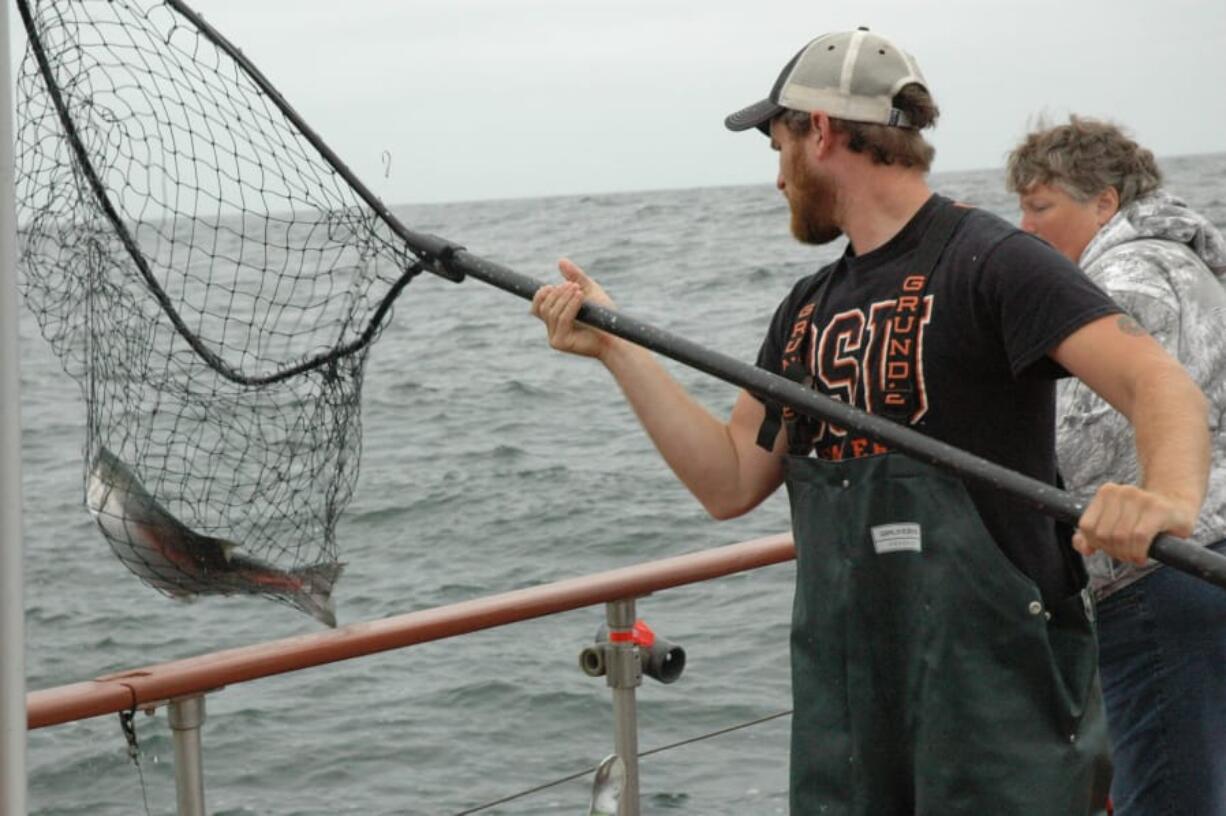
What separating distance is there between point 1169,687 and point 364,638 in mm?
1290

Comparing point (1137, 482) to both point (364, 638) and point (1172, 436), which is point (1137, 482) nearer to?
point (1172, 436)

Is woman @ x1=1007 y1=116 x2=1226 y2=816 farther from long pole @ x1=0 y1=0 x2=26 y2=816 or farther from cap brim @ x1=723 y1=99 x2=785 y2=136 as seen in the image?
long pole @ x1=0 y1=0 x2=26 y2=816

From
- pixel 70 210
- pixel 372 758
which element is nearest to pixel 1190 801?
pixel 70 210

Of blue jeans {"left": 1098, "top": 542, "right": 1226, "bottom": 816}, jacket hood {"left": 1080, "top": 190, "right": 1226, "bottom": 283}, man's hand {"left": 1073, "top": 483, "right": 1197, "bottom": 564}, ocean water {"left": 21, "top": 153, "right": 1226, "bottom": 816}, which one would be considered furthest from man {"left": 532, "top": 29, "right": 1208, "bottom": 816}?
ocean water {"left": 21, "top": 153, "right": 1226, "bottom": 816}

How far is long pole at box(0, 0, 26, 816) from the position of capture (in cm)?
165

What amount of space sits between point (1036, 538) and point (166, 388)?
1.56 meters

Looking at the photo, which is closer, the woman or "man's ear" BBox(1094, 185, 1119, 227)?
the woman

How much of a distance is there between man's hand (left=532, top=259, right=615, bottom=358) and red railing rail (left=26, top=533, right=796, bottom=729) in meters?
0.59

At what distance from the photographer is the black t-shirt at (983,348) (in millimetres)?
2059

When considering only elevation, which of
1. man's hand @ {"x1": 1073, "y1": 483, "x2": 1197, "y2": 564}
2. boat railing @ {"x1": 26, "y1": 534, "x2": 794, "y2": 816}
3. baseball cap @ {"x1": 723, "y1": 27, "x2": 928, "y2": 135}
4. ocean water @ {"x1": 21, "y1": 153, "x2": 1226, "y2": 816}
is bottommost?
ocean water @ {"x1": 21, "y1": 153, "x2": 1226, "y2": 816}

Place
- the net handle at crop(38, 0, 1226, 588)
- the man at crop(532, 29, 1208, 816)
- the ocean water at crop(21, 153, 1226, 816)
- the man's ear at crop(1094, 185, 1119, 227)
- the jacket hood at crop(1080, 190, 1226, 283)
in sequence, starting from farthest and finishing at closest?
1. the ocean water at crop(21, 153, 1226, 816)
2. the man's ear at crop(1094, 185, 1119, 227)
3. the jacket hood at crop(1080, 190, 1226, 283)
4. the man at crop(532, 29, 1208, 816)
5. the net handle at crop(38, 0, 1226, 588)

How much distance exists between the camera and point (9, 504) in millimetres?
1664

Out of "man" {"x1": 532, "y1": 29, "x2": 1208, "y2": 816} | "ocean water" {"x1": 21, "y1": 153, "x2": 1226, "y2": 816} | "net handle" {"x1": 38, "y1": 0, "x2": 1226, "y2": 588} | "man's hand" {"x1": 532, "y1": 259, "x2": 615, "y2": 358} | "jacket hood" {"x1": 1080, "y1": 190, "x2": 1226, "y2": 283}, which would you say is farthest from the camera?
"ocean water" {"x1": 21, "y1": 153, "x2": 1226, "y2": 816}

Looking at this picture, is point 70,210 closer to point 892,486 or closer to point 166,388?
point 166,388
